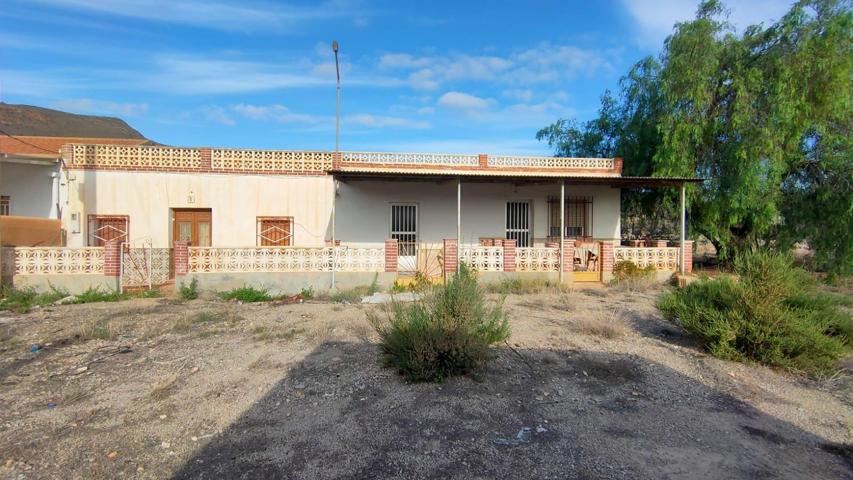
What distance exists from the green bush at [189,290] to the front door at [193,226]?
3090mm

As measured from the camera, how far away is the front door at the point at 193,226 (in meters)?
13.0

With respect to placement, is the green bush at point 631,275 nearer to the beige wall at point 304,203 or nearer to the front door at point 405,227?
the beige wall at point 304,203

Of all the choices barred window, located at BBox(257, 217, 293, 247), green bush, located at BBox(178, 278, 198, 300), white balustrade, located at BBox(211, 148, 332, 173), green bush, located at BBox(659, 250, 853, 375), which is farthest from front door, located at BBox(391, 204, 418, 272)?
green bush, located at BBox(659, 250, 853, 375)

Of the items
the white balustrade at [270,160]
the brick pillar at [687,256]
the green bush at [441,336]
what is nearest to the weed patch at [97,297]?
the white balustrade at [270,160]

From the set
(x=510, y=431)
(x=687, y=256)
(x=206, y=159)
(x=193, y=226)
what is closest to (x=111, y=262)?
(x=193, y=226)

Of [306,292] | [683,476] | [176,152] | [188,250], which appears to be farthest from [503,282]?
[176,152]

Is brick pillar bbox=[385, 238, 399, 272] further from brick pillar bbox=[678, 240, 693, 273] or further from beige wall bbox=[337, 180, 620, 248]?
brick pillar bbox=[678, 240, 693, 273]

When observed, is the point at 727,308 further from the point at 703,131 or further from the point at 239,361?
the point at 703,131

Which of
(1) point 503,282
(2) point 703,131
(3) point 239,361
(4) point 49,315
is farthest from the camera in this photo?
(2) point 703,131

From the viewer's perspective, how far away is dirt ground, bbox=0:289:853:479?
335cm

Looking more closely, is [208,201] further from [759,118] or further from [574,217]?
[759,118]

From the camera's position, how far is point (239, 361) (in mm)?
5695

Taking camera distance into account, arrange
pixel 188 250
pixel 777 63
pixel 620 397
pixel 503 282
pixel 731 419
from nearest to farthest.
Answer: pixel 731 419
pixel 620 397
pixel 188 250
pixel 503 282
pixel 777 63

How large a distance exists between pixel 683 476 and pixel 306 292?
8639mm
